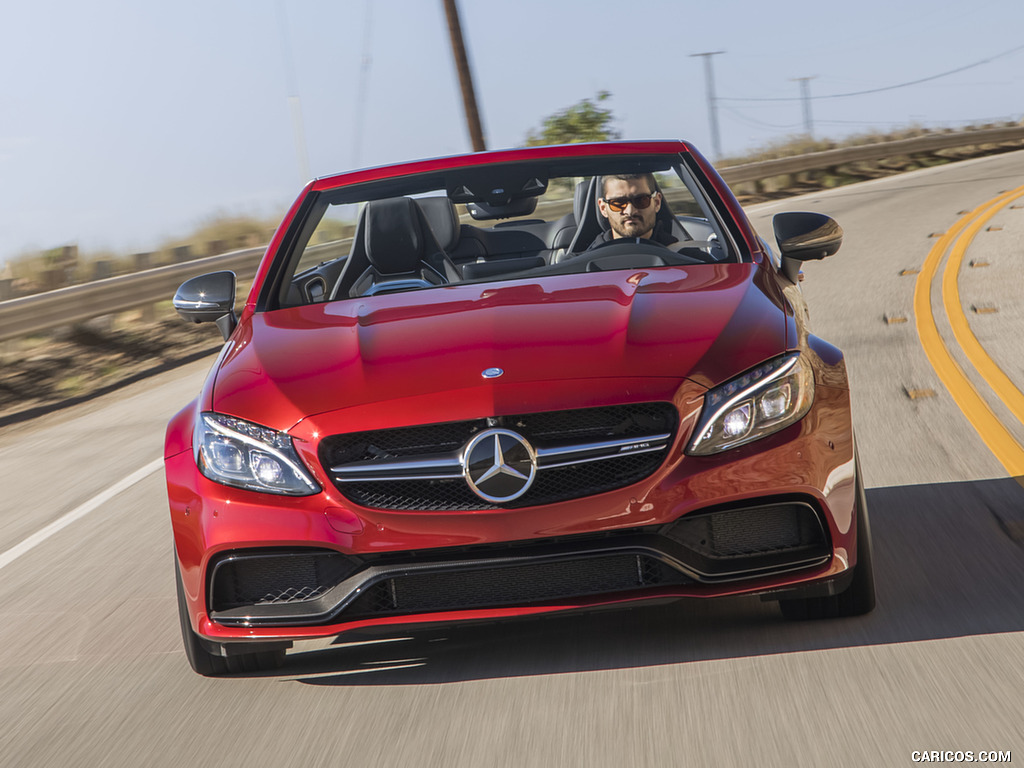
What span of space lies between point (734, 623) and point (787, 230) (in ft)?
5.25

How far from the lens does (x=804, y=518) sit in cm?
343

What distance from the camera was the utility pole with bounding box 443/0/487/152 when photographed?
20.2 meters

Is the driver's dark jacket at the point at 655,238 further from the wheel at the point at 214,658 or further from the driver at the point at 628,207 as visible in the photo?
the wheel at the point at 214,658

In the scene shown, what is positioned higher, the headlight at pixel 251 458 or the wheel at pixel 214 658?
the headlight at pixel 251 458

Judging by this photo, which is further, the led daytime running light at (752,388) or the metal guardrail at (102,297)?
the metal guardrail at (102,297)

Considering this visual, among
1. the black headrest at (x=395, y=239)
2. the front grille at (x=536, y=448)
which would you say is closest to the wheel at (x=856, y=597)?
the front grille at (x=536, y=448)

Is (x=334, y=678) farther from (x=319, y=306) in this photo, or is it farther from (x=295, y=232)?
(x=295, y=232)

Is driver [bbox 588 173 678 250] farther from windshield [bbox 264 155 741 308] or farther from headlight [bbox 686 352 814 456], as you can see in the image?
headlight [bbox 686 352 814 456]

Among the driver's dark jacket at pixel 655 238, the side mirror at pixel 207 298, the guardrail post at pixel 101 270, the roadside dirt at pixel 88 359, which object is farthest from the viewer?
the guardrail post at pixel 101 270

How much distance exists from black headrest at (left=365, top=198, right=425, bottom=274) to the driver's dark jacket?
712 mm

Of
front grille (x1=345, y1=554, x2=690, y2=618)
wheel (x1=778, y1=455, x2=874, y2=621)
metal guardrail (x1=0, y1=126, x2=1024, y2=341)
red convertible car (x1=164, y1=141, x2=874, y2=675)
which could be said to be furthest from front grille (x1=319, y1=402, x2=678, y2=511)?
metal guardrail (x1=0, y1=126, x2=1024, y2=341)

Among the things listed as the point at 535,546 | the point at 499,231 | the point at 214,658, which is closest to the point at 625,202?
the point at 499,231

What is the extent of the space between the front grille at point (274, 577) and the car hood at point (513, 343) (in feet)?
1.22

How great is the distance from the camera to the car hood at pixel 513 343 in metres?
3.42
